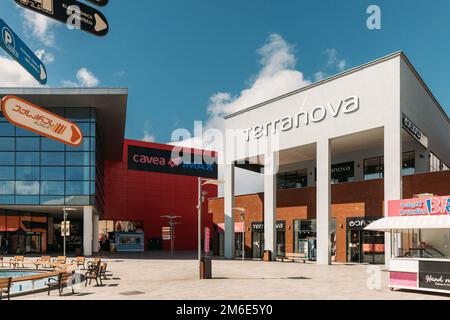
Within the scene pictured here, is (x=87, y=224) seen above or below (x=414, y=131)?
below

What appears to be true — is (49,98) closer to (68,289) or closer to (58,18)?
(68,289)

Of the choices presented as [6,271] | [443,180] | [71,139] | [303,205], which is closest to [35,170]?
[6,271]

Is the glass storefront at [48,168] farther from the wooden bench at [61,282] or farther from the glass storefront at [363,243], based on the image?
the wooden bench at [61,282]

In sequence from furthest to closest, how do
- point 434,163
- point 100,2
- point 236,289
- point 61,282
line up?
point 434,163 < point 236,289 < point 61,282 < point 100,2

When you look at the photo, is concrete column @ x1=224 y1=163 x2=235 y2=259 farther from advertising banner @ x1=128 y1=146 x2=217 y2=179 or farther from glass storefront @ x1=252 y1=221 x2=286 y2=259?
advertising banner @ x1=128 y1=146 x2=217 y2=179

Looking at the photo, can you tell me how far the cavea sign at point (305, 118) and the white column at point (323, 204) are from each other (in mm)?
1895

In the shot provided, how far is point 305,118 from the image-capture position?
33375mm

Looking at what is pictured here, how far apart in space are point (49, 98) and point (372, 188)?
1045 inches

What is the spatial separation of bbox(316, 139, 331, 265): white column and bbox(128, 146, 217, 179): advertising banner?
3222 centimetres

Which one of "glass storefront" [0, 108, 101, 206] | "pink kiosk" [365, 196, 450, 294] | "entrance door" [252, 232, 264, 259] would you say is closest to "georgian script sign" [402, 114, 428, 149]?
"pink kiosk" [365, 196, 450, 294]

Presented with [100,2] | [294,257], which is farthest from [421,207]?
[294,257]

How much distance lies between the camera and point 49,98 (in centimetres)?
3891

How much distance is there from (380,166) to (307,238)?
7592 millimetres

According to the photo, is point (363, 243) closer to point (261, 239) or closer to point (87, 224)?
point (261, 239)
